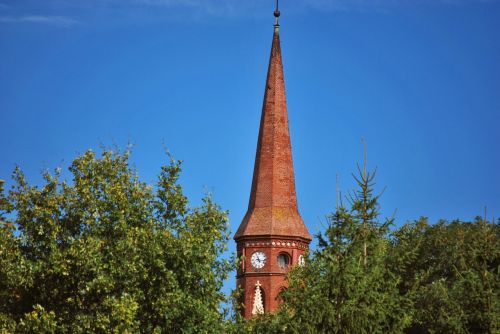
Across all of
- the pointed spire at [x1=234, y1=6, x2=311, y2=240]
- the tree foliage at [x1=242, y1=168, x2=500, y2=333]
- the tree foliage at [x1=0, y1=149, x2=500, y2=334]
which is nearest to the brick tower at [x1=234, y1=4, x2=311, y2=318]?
the pointed spire at [x1=234, y1=6, x2=311, y2=240]

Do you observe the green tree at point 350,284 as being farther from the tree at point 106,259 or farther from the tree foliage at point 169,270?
the tree at point 106,259

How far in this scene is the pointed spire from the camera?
68625 mm

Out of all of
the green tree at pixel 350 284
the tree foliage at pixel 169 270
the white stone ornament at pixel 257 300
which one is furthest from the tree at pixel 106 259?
the white stone ornament at pixel 257 300

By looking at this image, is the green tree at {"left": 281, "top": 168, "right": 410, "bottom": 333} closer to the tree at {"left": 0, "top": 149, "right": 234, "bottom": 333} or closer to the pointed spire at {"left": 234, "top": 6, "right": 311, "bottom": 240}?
the tree at {"left": 0, "top": 149, "right": 234, "bottom": 333}

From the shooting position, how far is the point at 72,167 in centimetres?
3553

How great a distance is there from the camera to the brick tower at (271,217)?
6788 centimetres

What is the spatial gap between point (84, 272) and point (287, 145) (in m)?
40.0

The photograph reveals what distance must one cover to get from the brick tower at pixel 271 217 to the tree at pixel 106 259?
31840mm

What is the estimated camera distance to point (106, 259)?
3300 centimetres

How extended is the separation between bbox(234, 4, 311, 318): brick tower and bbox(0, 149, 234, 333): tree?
31840 mm

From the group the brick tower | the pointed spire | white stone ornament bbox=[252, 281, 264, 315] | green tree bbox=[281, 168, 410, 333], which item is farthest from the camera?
the pointed spire

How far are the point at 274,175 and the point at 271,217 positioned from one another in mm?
3164

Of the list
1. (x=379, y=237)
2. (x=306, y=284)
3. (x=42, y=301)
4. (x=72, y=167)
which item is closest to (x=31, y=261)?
(x=42, y=301)

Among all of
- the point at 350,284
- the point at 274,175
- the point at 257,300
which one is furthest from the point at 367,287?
the point at 274,175
